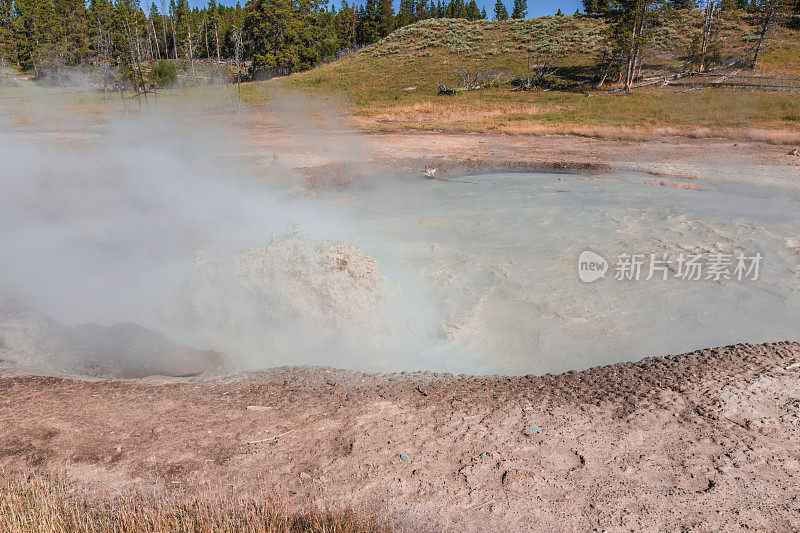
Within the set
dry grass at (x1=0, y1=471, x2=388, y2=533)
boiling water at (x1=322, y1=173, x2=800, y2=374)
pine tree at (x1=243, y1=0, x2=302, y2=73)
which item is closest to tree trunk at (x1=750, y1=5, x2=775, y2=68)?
boiling water at (x1=322, y1=173, x2=800, y2=374)

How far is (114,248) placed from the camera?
6629mm

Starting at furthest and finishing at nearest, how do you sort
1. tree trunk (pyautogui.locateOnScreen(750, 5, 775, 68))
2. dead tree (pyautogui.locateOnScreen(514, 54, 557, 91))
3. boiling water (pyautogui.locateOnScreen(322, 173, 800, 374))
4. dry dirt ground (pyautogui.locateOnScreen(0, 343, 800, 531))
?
dead tree (pyautogui.locateOnScreen(514, 54, 557, 91))
tree trunk (pyautogui.locateOnScreen(750, 5, 775, 68))
boiling water (pyautogui.locateOnScreen(322, 173, 800, 374))
dry dirt ground (pyautogui.locateOnScreen(0, 343, 800, 531))

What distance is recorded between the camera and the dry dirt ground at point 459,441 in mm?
2797

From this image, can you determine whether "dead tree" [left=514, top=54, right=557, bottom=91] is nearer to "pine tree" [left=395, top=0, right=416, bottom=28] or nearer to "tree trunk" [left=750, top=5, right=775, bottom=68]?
"tree trunk" [left=750, top=5, right=775, bottom=68]

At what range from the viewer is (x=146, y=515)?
2.51m

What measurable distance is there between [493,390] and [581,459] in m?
0.86

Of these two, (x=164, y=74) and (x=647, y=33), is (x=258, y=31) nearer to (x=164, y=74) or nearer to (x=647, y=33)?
(x=164, y=74)

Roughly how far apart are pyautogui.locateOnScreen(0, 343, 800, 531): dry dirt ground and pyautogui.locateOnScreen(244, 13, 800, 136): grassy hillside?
13.1 metres

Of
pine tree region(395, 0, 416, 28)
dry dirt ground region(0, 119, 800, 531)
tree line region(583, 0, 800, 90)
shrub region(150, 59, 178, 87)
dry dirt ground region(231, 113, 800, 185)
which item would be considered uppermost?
pine tree region(395, 0, 416, 28)

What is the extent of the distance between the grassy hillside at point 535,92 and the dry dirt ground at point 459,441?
13.1 metres

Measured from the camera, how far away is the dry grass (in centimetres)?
245

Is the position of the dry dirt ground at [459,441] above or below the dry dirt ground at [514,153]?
below

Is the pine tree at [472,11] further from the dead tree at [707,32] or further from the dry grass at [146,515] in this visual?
the dry grass at [146,515]

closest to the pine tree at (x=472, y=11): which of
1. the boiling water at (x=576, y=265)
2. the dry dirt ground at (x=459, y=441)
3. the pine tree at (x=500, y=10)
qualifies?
the pine tree at (x=500, y=10)
